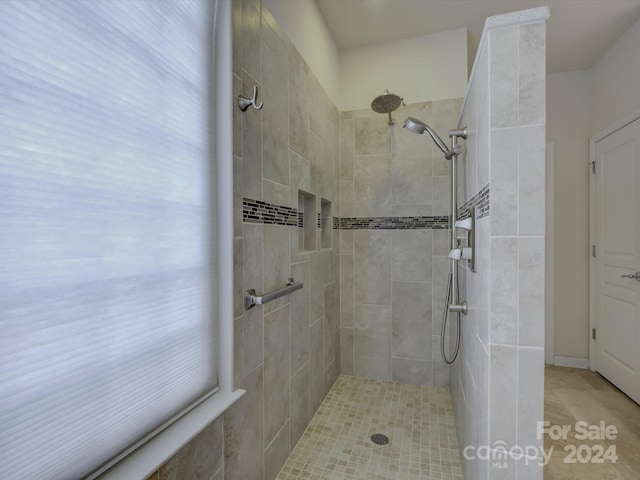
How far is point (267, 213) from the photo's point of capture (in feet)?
4.94

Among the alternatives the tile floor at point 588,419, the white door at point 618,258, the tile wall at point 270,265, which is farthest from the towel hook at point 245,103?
the white door at point 618,258

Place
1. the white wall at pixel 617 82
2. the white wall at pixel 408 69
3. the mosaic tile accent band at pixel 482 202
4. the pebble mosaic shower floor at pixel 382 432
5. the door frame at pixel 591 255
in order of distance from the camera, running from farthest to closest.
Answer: the door frame at pixel 591 255 → the white wall at pixel 408 69 → the white wall at pixel 617 82 → the pebble mosaic shower floor at pixel 382 432 → the mosaic tile accent band at pixel 482 202

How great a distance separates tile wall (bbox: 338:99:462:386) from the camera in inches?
99.7

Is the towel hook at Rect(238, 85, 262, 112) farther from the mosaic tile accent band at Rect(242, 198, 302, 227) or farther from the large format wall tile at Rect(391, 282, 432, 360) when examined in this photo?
the large format wall tile at Rect(391, 282, 432, 360)

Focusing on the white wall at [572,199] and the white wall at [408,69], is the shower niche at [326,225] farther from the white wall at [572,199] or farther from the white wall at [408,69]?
the white wall at [572,199]

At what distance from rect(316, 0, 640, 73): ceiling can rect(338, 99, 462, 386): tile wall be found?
23.6 inches

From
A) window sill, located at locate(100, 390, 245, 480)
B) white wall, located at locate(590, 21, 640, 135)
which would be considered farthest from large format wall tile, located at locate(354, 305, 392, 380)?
white wall, located at locate(590, 21, 640, 135)

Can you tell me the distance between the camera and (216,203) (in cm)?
115

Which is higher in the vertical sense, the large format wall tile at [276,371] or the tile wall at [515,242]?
the tile wall at [515,242]

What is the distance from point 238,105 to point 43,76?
0.65m

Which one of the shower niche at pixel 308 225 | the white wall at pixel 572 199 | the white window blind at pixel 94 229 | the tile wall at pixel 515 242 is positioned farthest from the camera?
the white wall at pixel 572 199

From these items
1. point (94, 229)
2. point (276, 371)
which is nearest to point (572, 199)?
point (276, 371)

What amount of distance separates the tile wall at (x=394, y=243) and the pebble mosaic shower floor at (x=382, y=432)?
0.27 meters

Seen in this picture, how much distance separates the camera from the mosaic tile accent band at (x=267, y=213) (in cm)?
133
